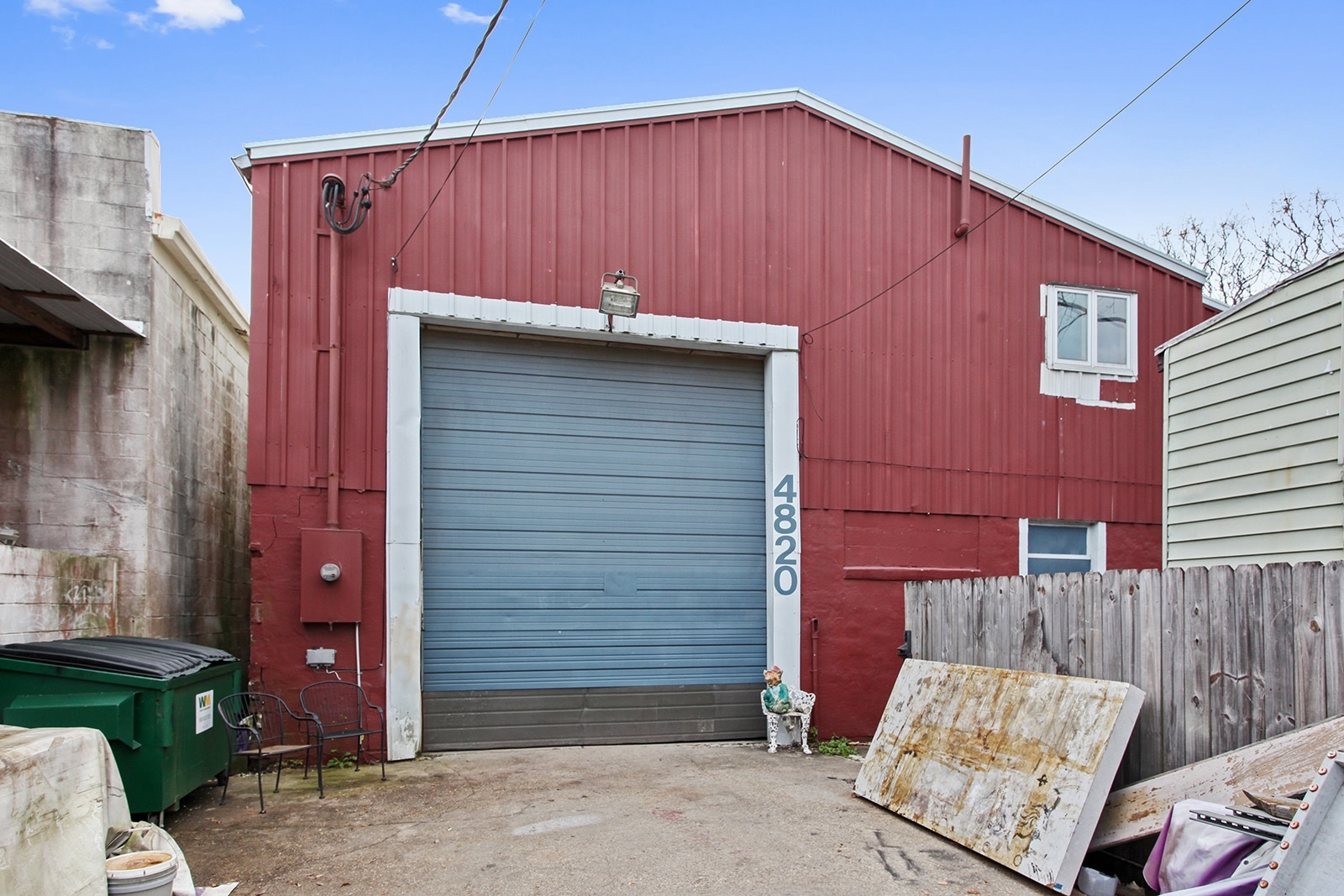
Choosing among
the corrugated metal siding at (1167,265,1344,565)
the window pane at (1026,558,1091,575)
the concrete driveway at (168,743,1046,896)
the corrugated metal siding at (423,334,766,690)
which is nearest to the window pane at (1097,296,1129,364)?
the corrugated metal siding at (1167,265,1344,565)

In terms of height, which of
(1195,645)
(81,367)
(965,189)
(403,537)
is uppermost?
(965,189)

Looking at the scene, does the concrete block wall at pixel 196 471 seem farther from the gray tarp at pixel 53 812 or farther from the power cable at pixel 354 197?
the gray tarp at pixel 53 812

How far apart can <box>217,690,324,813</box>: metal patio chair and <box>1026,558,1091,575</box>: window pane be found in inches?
310

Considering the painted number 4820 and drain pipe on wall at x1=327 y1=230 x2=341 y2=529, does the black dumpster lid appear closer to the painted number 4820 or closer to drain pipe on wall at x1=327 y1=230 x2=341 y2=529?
drain pipe on wall at x1=327 y1=230 x2=341 y2=529

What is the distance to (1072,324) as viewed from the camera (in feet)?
37.0

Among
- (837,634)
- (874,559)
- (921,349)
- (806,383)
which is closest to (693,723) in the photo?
(837,634)

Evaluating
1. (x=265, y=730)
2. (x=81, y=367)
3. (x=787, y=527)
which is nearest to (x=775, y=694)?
(x=787, y=527)

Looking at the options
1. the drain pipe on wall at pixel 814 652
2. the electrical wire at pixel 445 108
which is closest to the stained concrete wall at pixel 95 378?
the electrical wire at pixel 445 108

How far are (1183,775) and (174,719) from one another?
6.06 metres

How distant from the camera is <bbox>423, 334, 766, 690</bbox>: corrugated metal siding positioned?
916cm

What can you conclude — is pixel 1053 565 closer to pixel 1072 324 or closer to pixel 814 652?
pixel 1072 324

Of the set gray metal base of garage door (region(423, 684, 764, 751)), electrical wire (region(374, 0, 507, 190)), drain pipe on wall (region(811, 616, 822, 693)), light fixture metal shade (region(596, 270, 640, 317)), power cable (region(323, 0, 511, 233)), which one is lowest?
gray metal base of garage door (region(423, 684, 764, 751))

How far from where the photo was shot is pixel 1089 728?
5.32m

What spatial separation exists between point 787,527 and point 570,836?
4.60m
